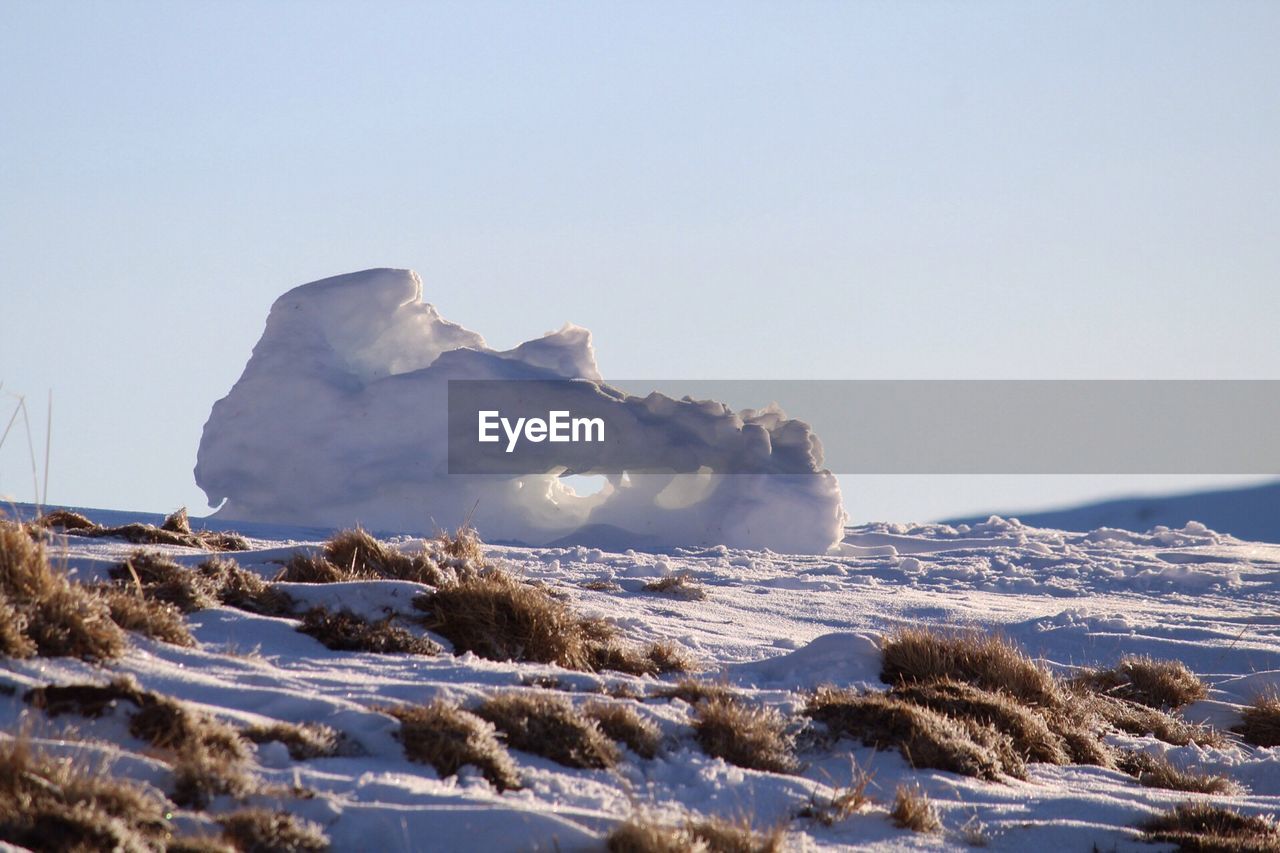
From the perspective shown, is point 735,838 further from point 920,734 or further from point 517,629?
point 517,629

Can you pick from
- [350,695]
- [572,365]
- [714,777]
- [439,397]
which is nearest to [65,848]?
[350,695]

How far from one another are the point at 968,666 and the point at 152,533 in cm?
534

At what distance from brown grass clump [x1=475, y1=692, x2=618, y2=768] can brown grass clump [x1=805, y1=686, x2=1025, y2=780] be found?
1304 millimetres

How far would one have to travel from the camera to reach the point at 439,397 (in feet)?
70.3

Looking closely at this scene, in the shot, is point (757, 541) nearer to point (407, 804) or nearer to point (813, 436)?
point (813, 436)

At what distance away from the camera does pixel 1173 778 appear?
5852 mm

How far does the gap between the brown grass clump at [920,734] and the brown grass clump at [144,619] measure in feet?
8.88

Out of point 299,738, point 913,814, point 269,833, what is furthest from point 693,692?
point 269,833

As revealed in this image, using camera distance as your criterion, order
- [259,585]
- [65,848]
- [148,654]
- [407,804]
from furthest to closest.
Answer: [259,585] < [148,654] < [407,804] < [65,848]

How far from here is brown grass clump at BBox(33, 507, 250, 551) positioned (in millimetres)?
8172

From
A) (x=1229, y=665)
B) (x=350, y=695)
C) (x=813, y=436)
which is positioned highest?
(x=813, y=436)

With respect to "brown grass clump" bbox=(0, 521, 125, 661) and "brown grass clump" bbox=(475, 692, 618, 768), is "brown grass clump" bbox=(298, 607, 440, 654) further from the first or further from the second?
"brown grass clump" bbox=(475, 692, 618, 768)

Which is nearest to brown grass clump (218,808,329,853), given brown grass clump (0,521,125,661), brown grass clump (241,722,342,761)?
brown grass clump (241,722,342,761)

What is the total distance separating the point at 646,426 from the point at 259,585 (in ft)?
53.3
